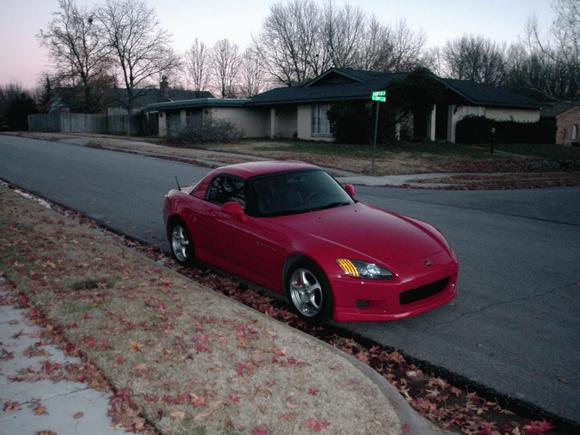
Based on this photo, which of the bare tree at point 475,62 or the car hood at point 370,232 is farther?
the bare tree at point 475,62

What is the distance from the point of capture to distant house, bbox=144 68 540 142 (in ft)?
110

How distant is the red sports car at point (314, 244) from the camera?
15.9 feet

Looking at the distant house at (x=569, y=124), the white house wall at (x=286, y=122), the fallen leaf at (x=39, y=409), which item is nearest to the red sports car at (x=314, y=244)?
the fallen leaf at (x=39, y=409)

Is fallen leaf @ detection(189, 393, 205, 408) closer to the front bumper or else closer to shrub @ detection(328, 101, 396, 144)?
the front bumper

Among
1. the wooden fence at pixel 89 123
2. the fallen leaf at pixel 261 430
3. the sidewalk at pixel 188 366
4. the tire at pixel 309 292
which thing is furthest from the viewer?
the wooden fence at pixel 89 123

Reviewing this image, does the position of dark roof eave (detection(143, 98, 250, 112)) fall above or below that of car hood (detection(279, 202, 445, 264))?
above

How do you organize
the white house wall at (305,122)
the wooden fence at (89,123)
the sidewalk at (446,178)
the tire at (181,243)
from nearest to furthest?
the tire at (181,243) → the sidewalk at (446,178) → the white house wall at (305,122) → the wooden fence at (89,123)

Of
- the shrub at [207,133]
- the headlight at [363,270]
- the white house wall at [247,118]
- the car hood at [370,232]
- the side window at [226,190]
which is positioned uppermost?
the white house wall at [247,118]

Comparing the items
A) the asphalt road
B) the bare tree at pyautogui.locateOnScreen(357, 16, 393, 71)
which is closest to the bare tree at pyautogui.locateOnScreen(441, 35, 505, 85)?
the bare tree at pyautogui.locateOnScreen(357, 16, 393, 71)

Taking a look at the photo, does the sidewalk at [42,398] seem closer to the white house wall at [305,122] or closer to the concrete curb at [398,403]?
the concrete curb at [398,403]

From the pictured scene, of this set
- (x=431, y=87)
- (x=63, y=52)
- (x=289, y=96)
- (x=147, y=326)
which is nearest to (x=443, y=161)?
(x=431, y=87)

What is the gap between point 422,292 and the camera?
197 inches

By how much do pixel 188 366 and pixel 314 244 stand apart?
1.72 m

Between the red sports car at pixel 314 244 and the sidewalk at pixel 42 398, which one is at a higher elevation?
the red sports car at pixel 314 244
